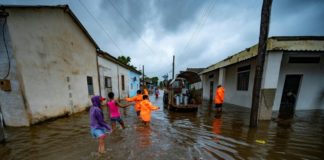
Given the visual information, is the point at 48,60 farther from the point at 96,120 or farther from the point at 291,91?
the point at 291,91

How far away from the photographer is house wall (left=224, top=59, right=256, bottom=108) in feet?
29.2

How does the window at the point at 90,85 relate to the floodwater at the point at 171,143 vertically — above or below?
above

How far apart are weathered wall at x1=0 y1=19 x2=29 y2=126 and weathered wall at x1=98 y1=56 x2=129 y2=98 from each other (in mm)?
5290

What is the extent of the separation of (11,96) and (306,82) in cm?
1495

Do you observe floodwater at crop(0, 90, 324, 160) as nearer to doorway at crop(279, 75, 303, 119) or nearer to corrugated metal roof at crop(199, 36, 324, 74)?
corrugated metal roof at crop(199, 36, 324, 74)

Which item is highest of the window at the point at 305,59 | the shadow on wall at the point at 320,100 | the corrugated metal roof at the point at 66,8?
the corrugated metal roof at the point at 66,8

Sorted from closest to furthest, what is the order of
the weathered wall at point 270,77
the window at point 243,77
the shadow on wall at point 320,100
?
the weathered wall at point 270,77 → the shadow on wall at point 320,100 → the window at point 243,77

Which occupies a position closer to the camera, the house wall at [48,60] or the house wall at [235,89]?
the house wall at [48,60]

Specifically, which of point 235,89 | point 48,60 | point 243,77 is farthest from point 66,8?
point 235,89

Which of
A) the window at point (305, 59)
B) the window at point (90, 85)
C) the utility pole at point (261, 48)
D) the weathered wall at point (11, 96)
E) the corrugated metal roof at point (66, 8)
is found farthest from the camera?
the window at point (90, 85)

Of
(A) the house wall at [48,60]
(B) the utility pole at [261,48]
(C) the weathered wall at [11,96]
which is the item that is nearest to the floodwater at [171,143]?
(C) the weathered wall at [11,96]

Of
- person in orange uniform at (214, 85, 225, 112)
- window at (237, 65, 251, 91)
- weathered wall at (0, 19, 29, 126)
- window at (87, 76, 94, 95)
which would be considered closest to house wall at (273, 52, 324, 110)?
window at (237, 65, 251, 91)

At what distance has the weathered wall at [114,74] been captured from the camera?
33.4ft

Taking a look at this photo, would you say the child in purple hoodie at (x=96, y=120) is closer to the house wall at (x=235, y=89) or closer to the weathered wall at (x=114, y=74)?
the weathered wall at (x=114, y=74)
